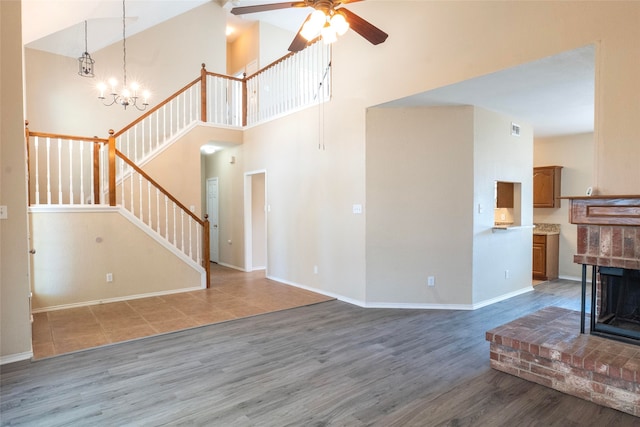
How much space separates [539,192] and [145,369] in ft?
23.3

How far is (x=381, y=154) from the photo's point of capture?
4809 millimetres

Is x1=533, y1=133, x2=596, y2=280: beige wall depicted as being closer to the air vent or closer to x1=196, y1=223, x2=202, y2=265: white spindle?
the air vent

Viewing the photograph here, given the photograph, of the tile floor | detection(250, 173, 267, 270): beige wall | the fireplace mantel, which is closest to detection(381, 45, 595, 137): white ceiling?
the fireplace mantel

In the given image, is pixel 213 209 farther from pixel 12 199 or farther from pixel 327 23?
pixel 327 23

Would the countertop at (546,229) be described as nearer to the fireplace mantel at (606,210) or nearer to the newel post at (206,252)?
the fireplace mantel at (606,210)

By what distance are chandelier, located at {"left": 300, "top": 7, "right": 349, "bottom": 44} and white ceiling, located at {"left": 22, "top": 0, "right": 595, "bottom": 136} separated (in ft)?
5.40

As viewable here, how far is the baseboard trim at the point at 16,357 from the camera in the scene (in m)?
3.07

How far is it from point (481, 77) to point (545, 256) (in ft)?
14.6

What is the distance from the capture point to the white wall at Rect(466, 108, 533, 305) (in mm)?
4715

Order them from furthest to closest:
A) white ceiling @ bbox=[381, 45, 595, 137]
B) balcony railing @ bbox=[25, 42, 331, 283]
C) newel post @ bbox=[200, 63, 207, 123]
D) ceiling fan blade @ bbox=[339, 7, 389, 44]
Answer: newel post @ bbox=[200, 63, 207, 123]
balcony railing @ bbox=[25, 42, 331, 283]
white ceiling @ bbox=[381, 45, 595, 137]
ceiling fan blade @ bbox=[339, 7, 389, 44]

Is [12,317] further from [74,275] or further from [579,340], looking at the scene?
[579,340]

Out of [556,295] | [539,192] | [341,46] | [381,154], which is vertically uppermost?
[341,46]

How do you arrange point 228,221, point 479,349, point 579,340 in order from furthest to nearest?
point 228,221, point 479,349, point 579,340

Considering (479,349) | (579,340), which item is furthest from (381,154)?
(579,340)
